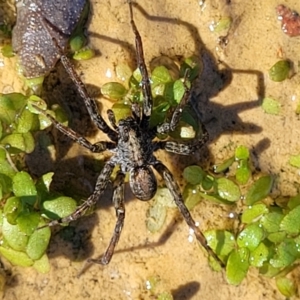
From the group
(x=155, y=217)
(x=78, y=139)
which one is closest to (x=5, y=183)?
(x=78, y=139)

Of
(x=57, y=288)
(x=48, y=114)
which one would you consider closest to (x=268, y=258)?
(x=57, y=288)

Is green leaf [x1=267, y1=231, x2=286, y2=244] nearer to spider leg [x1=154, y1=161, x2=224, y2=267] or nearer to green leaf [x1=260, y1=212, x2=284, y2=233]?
green leaf [x1=260, y1=212, x2=284, y2=233]

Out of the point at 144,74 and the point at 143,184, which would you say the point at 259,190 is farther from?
the point at 144,74

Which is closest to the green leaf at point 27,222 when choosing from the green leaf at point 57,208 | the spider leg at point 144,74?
the green leaf at point 57,208

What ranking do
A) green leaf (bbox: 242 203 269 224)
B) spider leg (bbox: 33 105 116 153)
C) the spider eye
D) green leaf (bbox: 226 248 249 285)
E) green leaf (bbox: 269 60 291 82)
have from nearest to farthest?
spider leg (bbox: 33 105 116 153), the spider eye, green leaf (bbox: 226 248 249 285), green leaf (bbox: 242 203 269 224), green leaf (bbox: 269 60 291 82)

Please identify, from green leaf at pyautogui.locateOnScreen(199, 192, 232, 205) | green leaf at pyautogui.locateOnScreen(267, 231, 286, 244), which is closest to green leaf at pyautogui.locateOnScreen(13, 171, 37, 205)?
green leaf at pyautogui.locateOnScreen(199, 192, 232, 205)

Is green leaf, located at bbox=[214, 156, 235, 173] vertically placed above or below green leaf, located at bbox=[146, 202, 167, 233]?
above

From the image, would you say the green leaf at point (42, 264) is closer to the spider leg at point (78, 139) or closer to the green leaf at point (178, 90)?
the spider leg at point (78, 139)
